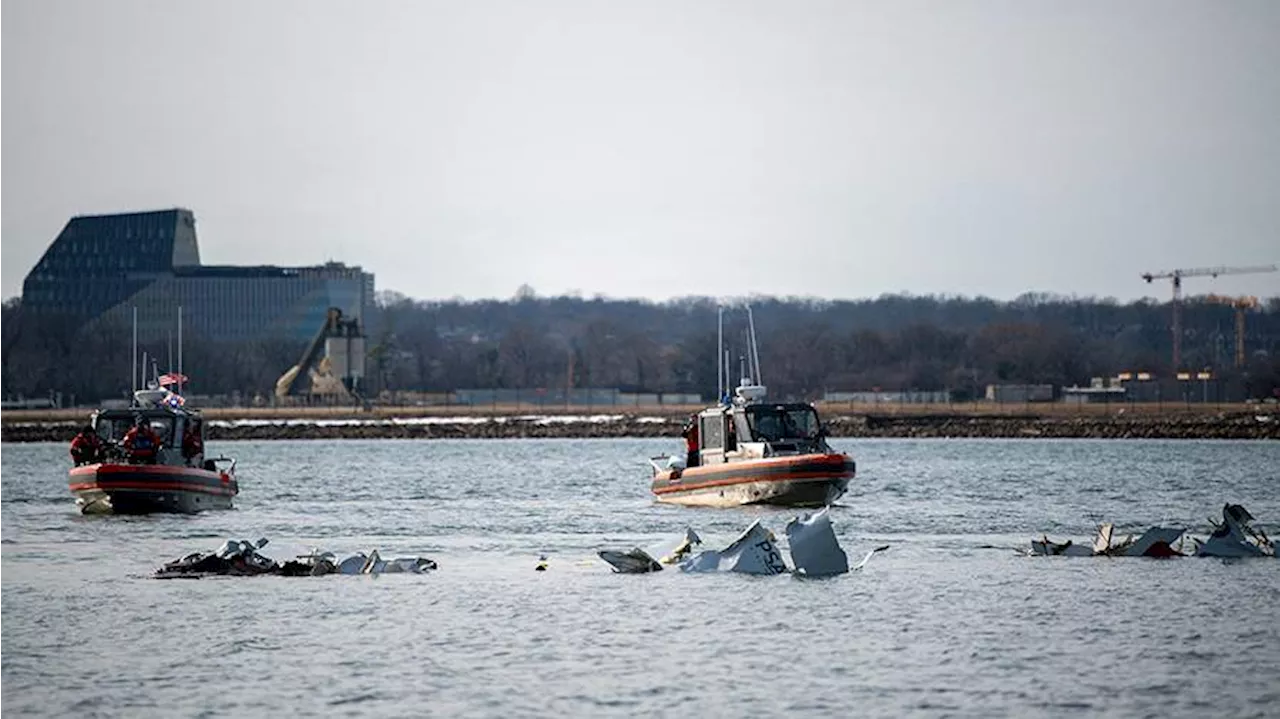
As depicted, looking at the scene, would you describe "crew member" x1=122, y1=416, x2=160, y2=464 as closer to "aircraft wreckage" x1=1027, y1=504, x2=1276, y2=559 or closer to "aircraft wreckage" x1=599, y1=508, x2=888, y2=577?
"aircraft wreckage" x1=599, y1=508, x2=888, y2=577

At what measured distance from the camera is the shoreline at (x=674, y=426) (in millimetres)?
148375

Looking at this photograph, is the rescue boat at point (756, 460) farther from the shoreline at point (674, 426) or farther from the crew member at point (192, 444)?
the shoreline at point (674, 426)

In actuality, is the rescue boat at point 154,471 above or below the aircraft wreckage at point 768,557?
above

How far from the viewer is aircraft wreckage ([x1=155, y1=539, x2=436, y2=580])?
43.6m

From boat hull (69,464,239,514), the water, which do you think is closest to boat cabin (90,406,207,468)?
boat hull (69,464,239,514)

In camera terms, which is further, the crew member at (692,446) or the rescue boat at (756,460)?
the crew member at (692,446)

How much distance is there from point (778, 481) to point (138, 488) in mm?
17251

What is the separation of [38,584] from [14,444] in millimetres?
116893

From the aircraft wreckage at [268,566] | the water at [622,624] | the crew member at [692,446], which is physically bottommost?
the water at [622,624]

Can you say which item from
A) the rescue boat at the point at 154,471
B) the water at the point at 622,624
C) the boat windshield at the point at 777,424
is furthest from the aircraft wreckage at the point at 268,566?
the boat windshield at the point at 777,424

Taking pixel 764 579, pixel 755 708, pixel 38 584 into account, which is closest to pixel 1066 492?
pixel 764 579

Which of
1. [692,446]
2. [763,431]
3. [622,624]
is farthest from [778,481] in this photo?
[622,624]

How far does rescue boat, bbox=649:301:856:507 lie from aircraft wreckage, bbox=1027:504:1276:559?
39.6ft

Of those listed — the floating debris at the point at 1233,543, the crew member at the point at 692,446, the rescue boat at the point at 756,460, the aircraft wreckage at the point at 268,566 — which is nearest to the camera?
the aircraft wreckage at the point at 268,566
